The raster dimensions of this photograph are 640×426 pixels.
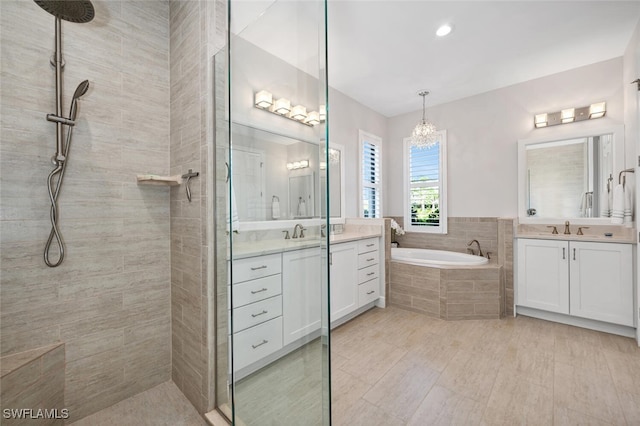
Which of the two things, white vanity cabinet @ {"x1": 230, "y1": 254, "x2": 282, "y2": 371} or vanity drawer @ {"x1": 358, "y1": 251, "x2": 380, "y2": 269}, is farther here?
vanity drawer @ {"x1": 358, "y1": 251, "x2": 380, "y2": 269}

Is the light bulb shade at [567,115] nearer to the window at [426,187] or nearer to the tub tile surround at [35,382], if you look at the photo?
the window at [426,187]

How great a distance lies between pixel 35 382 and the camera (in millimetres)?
1350

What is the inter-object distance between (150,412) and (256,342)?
1.02 metres

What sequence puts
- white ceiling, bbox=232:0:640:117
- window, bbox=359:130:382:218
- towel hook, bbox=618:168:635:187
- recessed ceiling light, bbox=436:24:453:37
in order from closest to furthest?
white ceiling, bbox=232:0:640:117 < recessed ceiling light, bbox=436:24:453:37 < towel hook, bbox=618:168:635:187 < window, bbox=359:130:382:218

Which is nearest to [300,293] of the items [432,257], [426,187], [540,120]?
[432,257]

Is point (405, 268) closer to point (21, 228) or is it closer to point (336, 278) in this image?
point (336, 278)

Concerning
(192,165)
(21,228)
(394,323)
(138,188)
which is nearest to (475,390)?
(394,323)

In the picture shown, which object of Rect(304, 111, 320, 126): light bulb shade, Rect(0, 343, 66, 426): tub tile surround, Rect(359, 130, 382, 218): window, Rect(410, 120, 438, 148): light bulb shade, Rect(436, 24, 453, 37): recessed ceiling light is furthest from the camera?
Rect(359, 130, 382, 218): window

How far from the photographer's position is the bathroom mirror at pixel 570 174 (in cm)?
295

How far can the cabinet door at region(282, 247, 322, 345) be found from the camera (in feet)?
3.34

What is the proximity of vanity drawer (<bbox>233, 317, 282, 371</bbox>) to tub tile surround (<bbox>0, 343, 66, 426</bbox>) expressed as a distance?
977mm

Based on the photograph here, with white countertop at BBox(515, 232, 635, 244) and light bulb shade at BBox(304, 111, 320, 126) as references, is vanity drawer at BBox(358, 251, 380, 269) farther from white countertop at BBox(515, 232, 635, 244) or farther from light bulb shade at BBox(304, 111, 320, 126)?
light bulb shade at BBox(304, 111, 320, 126)

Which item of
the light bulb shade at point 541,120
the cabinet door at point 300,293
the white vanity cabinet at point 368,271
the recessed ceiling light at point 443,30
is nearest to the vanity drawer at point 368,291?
the white vanity cabinet at point 368,271

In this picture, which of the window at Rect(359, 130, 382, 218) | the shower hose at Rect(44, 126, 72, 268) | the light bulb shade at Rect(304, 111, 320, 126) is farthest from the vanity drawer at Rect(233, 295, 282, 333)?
the window at Rect(359, 130, 382, 218)
